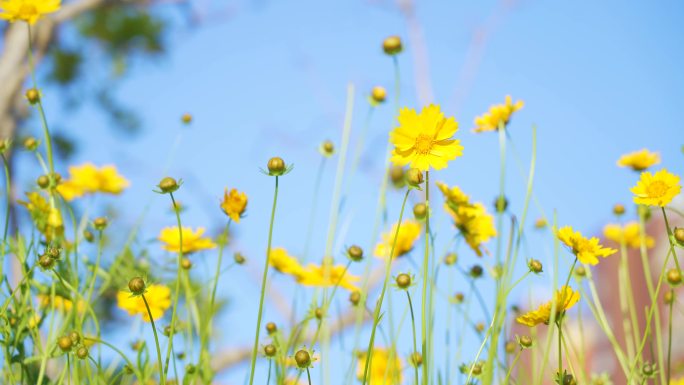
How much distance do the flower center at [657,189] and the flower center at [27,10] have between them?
2.61ft

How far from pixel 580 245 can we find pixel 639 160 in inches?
14.6

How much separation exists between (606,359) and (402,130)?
25.2ft

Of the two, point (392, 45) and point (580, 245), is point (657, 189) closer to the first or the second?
point (580, 245)

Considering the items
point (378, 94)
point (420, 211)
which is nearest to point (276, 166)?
point (420, 211)

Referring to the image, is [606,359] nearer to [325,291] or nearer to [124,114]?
[124,114]

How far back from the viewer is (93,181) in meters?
1.19

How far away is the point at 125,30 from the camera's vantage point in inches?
236

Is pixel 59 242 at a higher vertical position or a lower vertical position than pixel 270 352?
higher

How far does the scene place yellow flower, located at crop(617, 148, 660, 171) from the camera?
3.14 feet

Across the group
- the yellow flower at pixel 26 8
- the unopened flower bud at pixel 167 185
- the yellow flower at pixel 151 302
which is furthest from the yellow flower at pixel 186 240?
the yellow flower at pixel 26 8

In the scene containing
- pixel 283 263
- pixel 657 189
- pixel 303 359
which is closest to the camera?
pixel 303 359

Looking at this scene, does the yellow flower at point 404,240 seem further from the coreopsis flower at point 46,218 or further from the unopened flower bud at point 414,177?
the coreopsis flower at point 46,218

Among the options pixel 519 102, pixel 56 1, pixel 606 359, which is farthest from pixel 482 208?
pixel 606 359

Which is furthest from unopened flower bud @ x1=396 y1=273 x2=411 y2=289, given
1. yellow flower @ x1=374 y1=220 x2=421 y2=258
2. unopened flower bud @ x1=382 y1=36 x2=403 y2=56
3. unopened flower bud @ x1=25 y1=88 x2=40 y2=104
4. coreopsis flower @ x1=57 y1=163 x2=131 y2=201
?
coreopsis flower @ x1=57 y1=163 x2=131 y2=201
